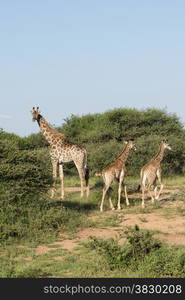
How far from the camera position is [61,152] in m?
15.1

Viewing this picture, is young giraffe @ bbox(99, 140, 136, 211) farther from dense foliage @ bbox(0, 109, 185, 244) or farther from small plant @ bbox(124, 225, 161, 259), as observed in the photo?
small plant @ bbox(124, 225, 161, 259)

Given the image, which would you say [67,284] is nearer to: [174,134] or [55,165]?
[55,165]

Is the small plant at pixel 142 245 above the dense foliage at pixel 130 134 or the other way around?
the other way around

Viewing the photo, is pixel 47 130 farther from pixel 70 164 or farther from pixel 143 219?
pixel 70 164

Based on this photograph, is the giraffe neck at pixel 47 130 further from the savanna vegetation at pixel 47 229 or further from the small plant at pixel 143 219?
the small plant at pixel 143 219

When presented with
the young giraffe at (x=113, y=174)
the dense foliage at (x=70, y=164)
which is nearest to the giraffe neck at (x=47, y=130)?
the dense foliage at (x=70, y=164)

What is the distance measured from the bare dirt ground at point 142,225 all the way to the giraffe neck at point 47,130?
3738mm

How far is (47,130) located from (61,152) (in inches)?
37.0

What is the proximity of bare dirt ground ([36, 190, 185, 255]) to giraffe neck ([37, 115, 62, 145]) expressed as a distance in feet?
12.3

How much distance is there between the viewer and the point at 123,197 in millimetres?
13844

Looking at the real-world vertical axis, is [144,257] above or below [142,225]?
below

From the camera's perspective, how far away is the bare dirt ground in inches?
362

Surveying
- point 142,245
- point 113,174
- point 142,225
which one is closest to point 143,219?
point 142,225

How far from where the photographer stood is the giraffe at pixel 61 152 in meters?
14.9
